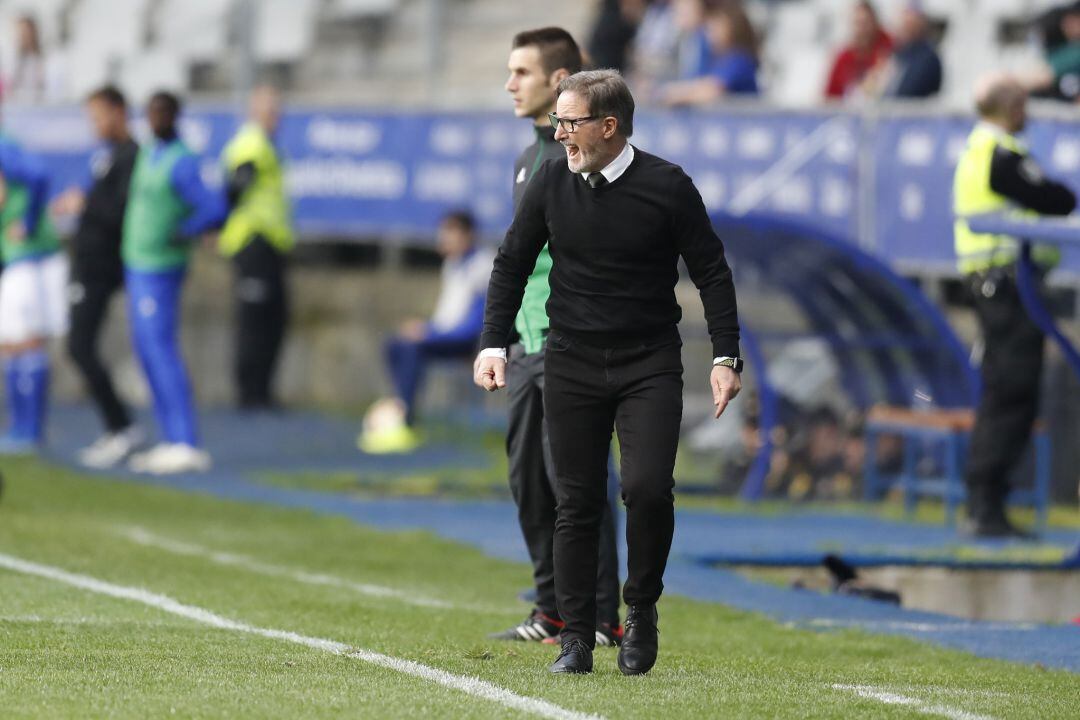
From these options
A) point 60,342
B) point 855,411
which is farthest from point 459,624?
point 60,342

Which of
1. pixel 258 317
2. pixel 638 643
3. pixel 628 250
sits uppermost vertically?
pixel 628 250

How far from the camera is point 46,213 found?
15938 millimetres

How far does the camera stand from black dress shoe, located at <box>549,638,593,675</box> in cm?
704

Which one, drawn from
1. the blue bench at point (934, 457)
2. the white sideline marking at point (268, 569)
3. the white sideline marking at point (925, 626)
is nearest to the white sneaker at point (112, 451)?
the white sideline marking at point (268, 569)

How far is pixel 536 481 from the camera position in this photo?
8211 mm

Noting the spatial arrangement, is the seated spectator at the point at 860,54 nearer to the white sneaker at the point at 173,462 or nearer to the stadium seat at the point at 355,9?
the stadium seat at the point at 355,9

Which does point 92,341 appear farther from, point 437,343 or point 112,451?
point 437,343

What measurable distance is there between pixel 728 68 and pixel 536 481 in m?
8.89

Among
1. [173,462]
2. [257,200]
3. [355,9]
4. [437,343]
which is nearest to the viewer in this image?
[173,462]

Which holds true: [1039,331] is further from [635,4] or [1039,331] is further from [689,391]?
[635,4]

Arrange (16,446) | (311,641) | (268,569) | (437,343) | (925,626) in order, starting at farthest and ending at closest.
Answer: (437,343), (16,446), (268,569), (925,626), (311,641)

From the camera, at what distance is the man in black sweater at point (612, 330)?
699 cm

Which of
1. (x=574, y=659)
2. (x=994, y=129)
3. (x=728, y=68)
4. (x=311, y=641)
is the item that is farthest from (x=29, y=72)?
(x=574, y=659)

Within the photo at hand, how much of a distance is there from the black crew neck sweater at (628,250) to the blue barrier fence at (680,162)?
666cm
